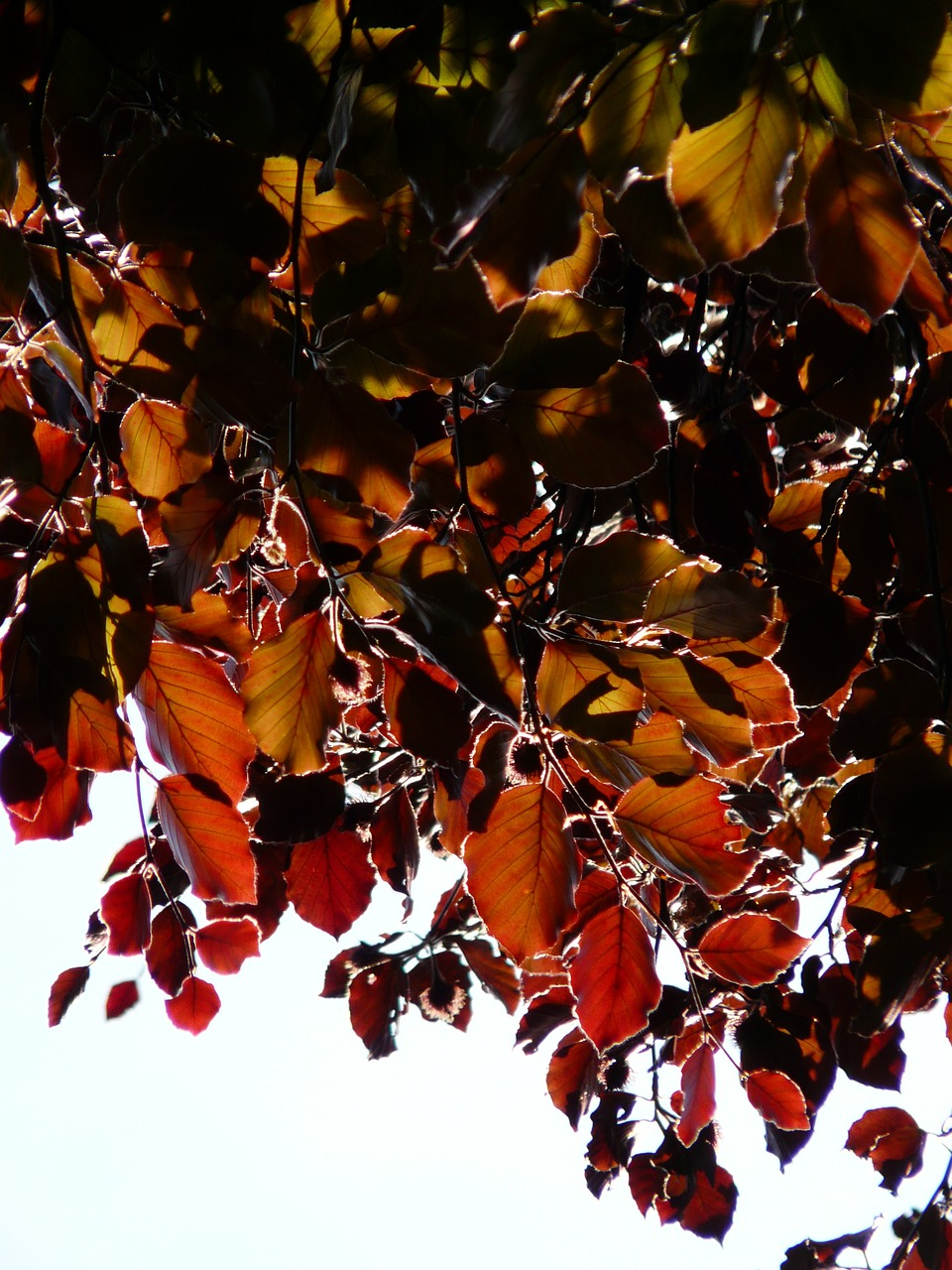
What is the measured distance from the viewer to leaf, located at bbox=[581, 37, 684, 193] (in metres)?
0.49

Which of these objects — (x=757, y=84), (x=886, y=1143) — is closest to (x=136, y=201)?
(x=757, y=84)

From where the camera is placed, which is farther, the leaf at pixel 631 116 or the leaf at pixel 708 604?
the leaf at pixel 708 604

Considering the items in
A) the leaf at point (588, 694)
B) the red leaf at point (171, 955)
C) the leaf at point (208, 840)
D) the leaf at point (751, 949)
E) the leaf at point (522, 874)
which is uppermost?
the leaf at point (588, 694)

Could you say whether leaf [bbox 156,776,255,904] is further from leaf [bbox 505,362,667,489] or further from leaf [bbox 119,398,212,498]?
leaf [bbox 505,362,667,489]

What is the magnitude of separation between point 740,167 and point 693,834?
0.54 m

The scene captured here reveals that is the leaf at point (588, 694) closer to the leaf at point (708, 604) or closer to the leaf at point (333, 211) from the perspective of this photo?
the leaf at point (708, 604)

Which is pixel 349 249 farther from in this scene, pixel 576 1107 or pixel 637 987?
pixel 576 1107

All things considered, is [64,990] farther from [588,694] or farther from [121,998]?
[588,694]

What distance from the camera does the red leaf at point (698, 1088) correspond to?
1230mm

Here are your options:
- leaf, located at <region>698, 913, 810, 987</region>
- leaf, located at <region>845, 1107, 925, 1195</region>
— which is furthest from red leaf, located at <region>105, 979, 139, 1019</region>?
leaf, located at <region>845, 1107, 925, 1195</region>

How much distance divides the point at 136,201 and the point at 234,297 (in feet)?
0.27

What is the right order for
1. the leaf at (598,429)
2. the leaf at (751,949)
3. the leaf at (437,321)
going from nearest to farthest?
the leaf at (437,321) → the leaf at (598,429) → the leaf at (751,949)

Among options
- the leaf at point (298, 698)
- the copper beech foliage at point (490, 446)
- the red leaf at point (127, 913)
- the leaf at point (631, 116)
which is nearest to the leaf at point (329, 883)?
the copper beech foliage at point (490, 446)

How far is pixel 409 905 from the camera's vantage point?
117 centimetres
